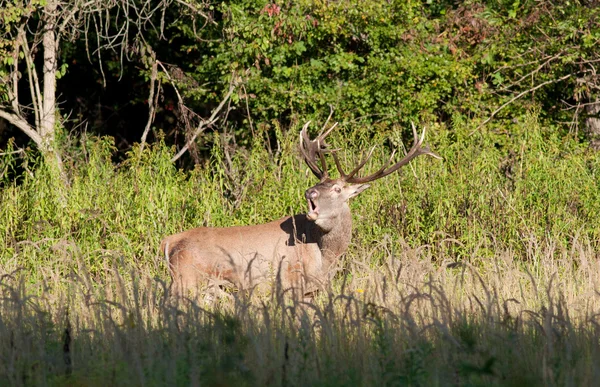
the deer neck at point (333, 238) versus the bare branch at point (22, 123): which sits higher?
the bare branch at point (22, 123)

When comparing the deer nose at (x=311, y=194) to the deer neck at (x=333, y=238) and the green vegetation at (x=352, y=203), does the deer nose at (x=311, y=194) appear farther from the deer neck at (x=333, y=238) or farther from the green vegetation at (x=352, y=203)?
the green vegetation at (x=352, y=203)

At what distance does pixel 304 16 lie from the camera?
12.7 meters

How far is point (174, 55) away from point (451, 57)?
5031mm

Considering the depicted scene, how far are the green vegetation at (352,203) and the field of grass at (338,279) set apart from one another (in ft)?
0.08

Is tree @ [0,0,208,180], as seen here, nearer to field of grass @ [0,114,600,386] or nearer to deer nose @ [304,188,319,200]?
field of grass @ [0,114,600,386]

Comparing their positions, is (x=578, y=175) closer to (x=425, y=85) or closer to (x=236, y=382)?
(x=425, y=85)

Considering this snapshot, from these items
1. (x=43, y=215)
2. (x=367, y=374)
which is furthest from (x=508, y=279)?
(x=43, y=215)

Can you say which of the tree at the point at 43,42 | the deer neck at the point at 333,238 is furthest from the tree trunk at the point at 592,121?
the deer neck at the point at 333,238

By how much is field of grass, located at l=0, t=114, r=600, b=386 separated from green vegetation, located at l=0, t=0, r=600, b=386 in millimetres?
24

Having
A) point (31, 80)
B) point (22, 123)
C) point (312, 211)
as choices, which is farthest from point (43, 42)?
point (312, 211)

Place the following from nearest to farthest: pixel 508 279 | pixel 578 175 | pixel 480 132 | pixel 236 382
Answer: pixel 236 382
pixel 508 279
pixel 578 175
pixel 480 132

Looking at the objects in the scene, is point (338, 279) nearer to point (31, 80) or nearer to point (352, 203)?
point (352, 203)

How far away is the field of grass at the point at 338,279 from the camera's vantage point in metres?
4.49

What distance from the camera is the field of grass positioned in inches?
177
